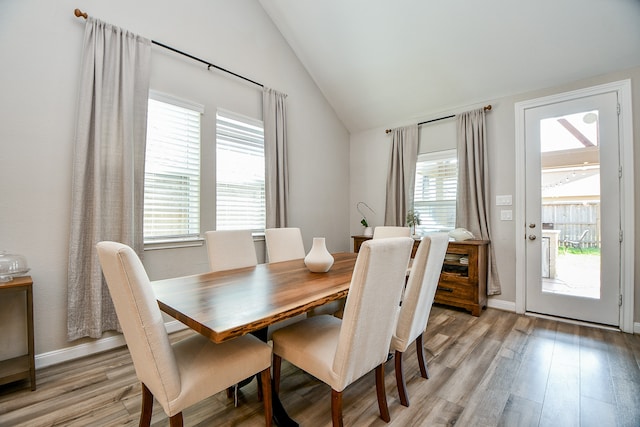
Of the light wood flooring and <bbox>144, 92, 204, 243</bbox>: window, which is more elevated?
<bbox>144, 92, 204, 243</bbox>: window

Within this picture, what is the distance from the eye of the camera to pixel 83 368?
2037mm

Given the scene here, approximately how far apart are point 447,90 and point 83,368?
14.9 feet

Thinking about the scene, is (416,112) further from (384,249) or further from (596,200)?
(384,249)

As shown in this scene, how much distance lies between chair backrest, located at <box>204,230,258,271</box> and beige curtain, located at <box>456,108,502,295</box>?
2679 millimetres

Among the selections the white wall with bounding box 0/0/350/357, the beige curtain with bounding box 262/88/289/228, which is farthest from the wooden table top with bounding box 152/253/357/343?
the beige curtain with bounding box 262/88/289/228

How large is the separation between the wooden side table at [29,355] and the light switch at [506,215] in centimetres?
431

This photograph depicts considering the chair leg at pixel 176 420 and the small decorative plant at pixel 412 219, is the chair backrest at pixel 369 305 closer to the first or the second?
the chair leg at pixel 176 420

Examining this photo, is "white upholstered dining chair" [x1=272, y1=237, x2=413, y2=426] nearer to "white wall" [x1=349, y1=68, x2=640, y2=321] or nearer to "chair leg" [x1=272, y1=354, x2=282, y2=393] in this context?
"chair leg" [x1=272, y1=354, x2=282, y2=393]

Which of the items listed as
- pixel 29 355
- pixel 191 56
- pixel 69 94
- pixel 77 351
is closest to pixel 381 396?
pixel 29 355

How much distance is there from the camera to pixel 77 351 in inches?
85.0

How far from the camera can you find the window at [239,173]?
10.1 ft

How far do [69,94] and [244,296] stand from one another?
7.08 feet

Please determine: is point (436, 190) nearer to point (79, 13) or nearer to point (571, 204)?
point (571, 204)

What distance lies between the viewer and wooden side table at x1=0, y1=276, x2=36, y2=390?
5.60ft
